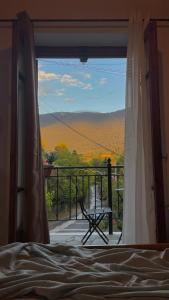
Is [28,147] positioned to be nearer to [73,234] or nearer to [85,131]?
[85,131]

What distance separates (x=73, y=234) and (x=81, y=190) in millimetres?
753

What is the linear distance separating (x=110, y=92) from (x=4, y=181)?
1601 millimetres

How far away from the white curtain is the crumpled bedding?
4.21 ft

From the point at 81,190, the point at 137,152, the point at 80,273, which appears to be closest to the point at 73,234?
the point at 81,190

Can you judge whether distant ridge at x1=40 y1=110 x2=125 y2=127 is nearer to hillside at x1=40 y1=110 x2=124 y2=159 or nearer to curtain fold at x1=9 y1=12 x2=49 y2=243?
hillside at x1=40 y1=110 x2=124 y2=159

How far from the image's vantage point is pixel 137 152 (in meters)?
2.77

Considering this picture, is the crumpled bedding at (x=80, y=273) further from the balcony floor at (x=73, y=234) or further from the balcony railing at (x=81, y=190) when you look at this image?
the balcony railing at (x=81, y=190)

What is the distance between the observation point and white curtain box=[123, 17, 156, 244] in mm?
2709

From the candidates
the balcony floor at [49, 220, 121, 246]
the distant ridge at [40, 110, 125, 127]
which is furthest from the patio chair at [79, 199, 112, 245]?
the distant ridge at [40, 110, 125, 127]

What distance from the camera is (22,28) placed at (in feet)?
8.88

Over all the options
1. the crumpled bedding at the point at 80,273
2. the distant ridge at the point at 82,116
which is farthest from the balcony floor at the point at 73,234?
the crumpled bedding at the point at 80,273

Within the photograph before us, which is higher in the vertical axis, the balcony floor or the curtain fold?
the curtain fold

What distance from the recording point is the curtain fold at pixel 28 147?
2602 mm

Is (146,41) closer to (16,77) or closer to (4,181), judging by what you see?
(16,77)
